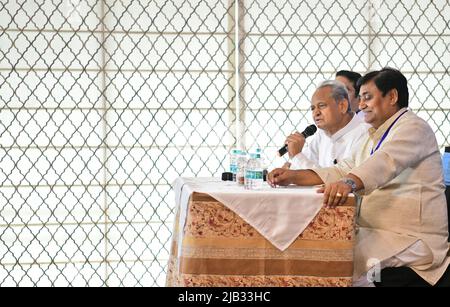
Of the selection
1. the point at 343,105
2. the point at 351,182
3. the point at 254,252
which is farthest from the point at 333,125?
the point at 254,252

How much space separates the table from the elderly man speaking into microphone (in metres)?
0.15

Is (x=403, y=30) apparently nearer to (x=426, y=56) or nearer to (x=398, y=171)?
(x=426, y=56)

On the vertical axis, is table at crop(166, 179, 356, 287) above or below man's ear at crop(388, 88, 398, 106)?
below

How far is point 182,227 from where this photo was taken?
7.77 ft

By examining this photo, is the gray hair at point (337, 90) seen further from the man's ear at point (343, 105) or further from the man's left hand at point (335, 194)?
the man's left hand at point (335, 194)

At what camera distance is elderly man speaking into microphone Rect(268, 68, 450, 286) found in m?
2.41

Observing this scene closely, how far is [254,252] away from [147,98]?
7.88 ft

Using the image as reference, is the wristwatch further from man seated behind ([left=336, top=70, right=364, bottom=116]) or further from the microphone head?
man seated behind ([left=336, top=70, right=364, bottom=116])

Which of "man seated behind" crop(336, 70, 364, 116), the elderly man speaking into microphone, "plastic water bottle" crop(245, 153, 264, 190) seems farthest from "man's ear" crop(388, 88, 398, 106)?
"man seated behind" crop(336, 70, 364, 116)

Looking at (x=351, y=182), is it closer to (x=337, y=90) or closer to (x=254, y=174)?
(x=254, y=174)

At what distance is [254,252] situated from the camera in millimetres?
2295

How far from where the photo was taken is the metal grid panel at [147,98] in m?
4.40

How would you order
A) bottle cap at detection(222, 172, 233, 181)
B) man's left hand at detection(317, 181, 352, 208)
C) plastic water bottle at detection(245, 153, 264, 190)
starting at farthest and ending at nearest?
bottle cap at detection(222, 172, 233, 181) < plastic water bottle at detection(245, 153, 264, 190) < man's left hand at detection(317, 181, 352, 208)

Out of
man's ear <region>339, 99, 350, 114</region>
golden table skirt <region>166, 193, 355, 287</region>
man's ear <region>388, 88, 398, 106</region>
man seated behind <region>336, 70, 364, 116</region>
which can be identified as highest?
man seated behind <region>336, 70, 364, 116</region>
